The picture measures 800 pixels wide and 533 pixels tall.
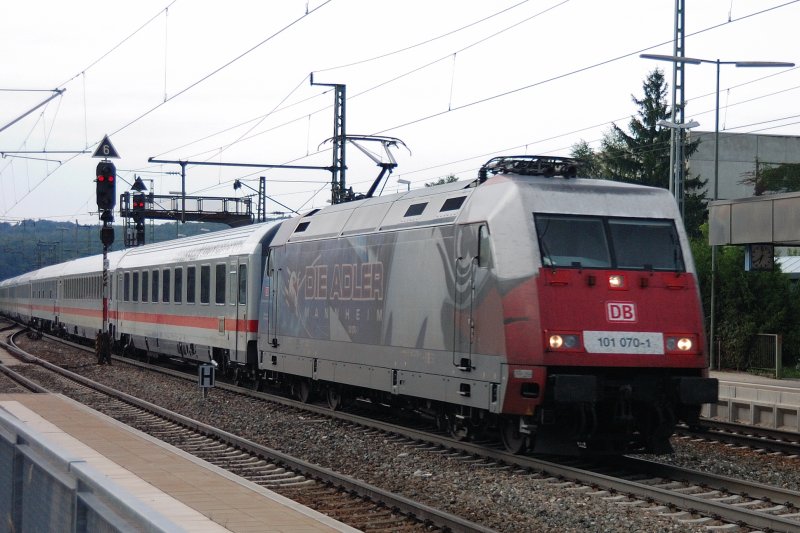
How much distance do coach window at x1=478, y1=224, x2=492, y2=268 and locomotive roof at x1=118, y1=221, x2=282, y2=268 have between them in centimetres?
998

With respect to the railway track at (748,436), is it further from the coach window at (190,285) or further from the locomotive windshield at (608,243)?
the coach window at (190,285)

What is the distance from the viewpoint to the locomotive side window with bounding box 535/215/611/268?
12648mm

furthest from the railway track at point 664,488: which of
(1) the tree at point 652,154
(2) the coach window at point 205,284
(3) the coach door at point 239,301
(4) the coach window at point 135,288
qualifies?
(1) the tree at point 652,154

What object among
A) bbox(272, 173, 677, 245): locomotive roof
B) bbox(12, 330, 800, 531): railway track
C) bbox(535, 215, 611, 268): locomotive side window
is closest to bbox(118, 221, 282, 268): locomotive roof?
bbox(272, 173, 677, 245): locomotive roof

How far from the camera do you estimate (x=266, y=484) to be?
11.9 metres

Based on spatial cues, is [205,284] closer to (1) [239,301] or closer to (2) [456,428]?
(1) [239,301]

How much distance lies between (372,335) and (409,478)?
14.3 ft

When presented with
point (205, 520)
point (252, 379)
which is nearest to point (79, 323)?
point (252, 379)

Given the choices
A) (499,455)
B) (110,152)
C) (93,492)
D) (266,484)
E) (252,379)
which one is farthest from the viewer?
(110,152)

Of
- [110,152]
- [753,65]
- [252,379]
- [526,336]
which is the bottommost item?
[252,379]

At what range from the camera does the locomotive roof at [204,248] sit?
75.5ft

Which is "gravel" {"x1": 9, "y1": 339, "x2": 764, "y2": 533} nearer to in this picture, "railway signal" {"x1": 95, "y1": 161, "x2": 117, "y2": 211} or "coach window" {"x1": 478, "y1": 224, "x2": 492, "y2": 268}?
"coach window" {"x1": 478, "y1": 224, "x2": 492, "y2": 268}

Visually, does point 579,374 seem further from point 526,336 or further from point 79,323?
point 79,323

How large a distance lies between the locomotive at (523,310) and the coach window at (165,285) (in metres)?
12.1
